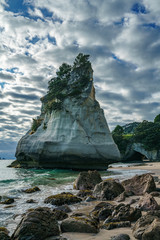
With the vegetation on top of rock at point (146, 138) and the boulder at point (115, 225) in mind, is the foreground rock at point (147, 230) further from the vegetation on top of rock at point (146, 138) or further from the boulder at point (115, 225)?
the vegetation on top of rock at point (146, 138)

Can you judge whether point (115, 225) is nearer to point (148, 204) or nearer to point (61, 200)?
point (148, 204)

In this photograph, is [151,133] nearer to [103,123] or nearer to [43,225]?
[103,123]

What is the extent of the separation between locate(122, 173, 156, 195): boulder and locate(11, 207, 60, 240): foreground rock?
6.33 m

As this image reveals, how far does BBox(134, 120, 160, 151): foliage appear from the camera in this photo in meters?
61.0

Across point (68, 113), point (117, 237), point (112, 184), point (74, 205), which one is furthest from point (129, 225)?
point (68, 113)

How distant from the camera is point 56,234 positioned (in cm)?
488

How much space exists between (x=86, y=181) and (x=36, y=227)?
9.04 meters

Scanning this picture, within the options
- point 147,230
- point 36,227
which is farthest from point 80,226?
point 147,230

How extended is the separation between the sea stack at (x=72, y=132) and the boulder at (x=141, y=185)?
17574 mm

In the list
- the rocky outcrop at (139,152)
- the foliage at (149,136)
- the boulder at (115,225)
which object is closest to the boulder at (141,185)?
the boulder at (115,225)

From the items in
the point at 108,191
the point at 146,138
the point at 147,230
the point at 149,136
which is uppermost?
the point at 149,136

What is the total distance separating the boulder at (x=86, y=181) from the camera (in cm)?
1308

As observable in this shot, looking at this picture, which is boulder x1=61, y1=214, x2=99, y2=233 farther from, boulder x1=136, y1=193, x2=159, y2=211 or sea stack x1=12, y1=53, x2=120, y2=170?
sea stack x1=12, y1=53, x2=120, y2=170

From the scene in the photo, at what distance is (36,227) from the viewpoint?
4602mm
